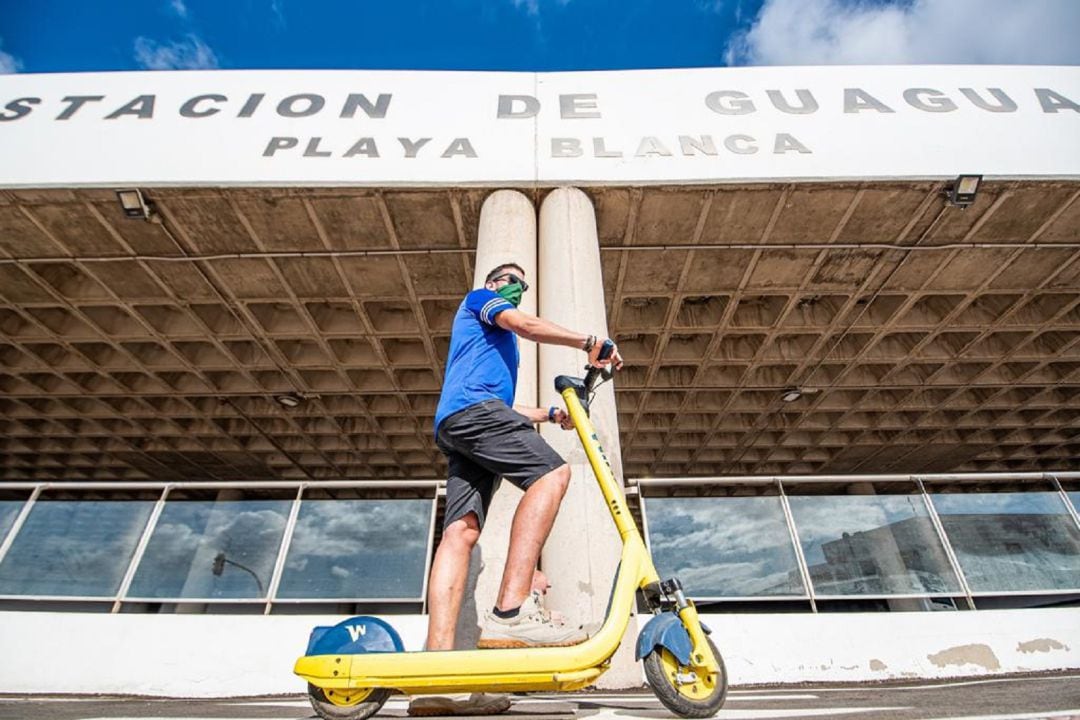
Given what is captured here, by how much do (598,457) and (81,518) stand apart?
28.2 ft

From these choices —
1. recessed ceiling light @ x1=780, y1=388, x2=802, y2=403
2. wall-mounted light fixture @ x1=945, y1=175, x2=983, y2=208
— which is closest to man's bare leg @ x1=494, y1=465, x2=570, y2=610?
wall-mounted light fixture @ x1=945, y1=175, x2=983, y2=208

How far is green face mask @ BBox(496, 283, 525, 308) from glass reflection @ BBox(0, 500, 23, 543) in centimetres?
854

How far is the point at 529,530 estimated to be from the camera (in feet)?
6.71

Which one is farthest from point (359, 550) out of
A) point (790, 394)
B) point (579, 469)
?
point (790, 394)

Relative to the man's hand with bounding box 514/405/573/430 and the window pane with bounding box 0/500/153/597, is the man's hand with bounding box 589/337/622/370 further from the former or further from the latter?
the window pane with bounding box 0/500/153/597

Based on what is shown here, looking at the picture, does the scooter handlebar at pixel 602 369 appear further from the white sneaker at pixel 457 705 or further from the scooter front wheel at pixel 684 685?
the white sneaker at pixel 457 705

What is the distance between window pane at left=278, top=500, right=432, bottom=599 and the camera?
6.34 meters

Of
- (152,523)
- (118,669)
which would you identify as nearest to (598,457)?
(118,669)

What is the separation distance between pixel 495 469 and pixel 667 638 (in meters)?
0.88

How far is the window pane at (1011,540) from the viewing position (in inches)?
255

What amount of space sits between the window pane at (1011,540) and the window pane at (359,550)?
6.74 m

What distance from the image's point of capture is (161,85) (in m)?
7.21

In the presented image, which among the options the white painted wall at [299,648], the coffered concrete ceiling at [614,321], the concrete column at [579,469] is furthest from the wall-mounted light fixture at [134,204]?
the concrete column at [579,469]

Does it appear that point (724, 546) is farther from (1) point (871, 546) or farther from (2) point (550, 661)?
(2) point (550, 661)
